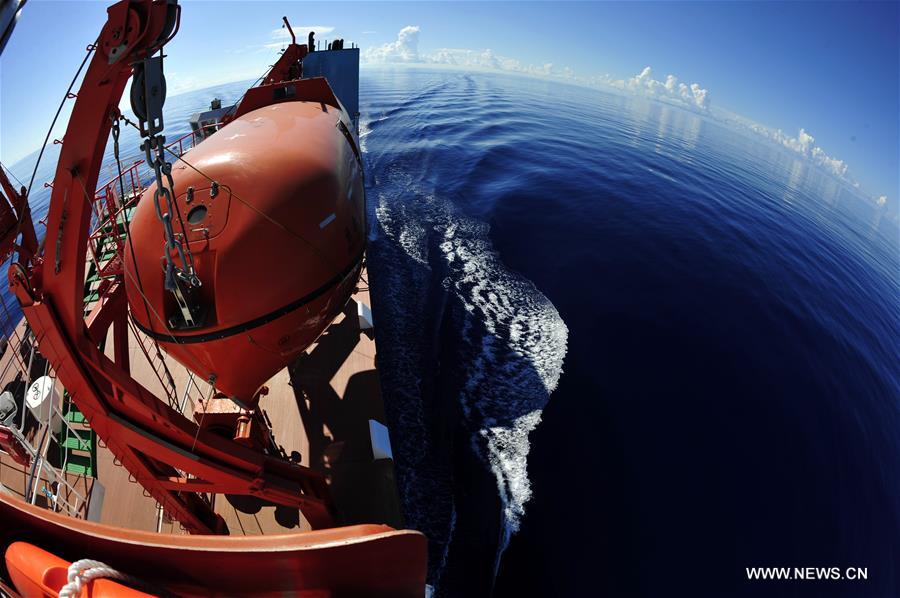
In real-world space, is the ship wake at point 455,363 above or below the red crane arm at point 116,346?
below

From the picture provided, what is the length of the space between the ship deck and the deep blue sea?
40.6 inches

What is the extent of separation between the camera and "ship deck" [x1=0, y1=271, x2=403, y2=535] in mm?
6520

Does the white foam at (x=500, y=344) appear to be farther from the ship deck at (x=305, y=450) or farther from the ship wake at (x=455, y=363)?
the ship deck at (x=305, y=450)

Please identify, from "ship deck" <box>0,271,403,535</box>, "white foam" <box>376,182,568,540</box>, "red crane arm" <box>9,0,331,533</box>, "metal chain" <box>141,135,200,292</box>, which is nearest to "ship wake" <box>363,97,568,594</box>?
"white foam" <box>376,182,568,540</box>

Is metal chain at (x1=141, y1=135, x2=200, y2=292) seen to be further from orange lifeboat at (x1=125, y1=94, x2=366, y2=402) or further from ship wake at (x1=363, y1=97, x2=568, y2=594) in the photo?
ship wake at (x1=363, y1=97, x2=568, y2=594)

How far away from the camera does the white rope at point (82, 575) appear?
7.51 ft

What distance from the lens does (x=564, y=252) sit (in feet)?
50.2

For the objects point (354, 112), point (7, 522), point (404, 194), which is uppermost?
point (354, 112)

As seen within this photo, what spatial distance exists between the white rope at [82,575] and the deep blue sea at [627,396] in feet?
17.9

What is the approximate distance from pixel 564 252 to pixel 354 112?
42.8ft

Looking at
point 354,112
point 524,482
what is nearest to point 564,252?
point 524,482

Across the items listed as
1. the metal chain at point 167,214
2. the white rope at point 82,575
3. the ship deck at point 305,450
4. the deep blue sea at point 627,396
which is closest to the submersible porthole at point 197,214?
the metal chain at point 167,214

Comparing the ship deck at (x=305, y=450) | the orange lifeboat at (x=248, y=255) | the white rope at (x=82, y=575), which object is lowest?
the ship deck at (x=305, y=450)

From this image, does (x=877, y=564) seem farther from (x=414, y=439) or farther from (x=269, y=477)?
(x=269, y=477)
